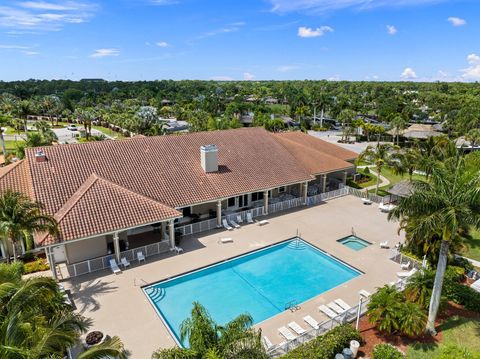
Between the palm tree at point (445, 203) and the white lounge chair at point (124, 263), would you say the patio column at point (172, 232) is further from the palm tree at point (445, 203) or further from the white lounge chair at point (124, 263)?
the palm tree at point (445, 203)

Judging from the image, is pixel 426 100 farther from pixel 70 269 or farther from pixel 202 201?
pixel 70 269

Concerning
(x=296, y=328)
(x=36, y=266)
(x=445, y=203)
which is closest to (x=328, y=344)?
(x=296, y=328)

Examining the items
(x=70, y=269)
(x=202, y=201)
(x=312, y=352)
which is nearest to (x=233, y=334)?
(x=312, y=352)

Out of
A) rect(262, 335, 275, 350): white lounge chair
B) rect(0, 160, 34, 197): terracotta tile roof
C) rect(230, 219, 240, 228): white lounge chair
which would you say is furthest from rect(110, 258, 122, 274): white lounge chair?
rect(262, 335, 275, 350): white lounge chair

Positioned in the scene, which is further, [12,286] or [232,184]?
[232,184]

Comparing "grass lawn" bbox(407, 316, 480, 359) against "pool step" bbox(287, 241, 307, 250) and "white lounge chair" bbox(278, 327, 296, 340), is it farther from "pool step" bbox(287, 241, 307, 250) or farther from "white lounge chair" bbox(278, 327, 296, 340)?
"pool step" bbox(287, 241, 307, 250)

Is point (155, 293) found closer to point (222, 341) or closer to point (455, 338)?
point (222, 341)
